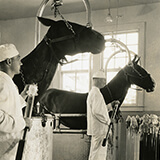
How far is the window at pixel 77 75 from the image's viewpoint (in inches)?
381

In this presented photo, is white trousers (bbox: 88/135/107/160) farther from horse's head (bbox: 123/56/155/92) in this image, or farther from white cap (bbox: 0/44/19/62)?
white cap (bbox: 0/44/19/62)

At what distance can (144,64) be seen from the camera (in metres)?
9.00

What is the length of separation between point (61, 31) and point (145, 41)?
5.56 metres

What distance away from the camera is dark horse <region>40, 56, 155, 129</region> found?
686cm

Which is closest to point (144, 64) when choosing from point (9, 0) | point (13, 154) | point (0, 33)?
point (9, 0)

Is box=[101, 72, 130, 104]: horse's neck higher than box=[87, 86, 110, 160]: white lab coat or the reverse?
higher

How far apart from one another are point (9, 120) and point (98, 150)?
3.43 meters

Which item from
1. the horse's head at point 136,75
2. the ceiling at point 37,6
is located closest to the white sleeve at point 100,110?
the horse's head at point 136,75

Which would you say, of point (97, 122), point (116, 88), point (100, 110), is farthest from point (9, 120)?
point (116, 88)

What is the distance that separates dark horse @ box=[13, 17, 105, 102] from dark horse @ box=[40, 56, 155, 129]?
2833mm

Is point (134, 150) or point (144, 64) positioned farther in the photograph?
point (144, 64)

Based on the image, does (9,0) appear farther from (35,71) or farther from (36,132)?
(35,71)

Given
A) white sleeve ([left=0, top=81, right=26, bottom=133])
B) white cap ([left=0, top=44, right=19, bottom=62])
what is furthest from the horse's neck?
white sleeve ([left=0, top=81, right=26, bottom=133])

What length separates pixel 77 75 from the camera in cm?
990
